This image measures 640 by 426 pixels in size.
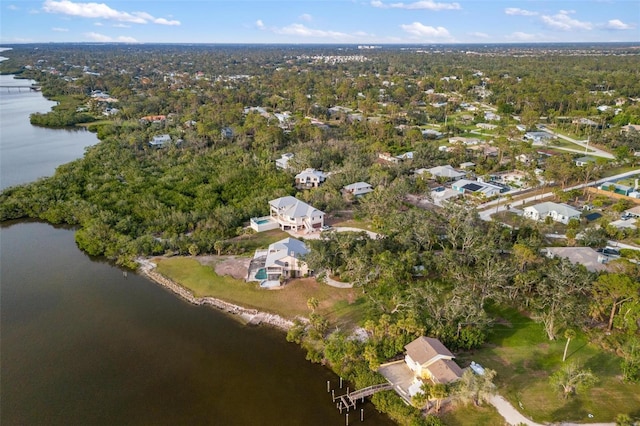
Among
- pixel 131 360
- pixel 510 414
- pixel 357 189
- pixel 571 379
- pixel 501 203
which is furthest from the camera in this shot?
pixel 357 189

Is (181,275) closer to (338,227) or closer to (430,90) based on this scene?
(338,227)

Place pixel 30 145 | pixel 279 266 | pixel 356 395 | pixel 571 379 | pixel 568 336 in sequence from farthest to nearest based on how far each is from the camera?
1. pixel 30 145
2. pixel 279 266
3. pixel 568 336
4. pixel 356 395
5. pixel 571 379

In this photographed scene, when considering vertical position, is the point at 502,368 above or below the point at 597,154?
below

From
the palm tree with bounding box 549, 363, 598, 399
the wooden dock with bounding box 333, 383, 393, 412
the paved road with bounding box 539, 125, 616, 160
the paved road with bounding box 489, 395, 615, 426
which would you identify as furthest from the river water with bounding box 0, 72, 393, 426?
the paved road with bounding box 539, 125, 616, 160

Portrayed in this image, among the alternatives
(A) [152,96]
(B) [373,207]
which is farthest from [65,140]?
(B) [373,207]

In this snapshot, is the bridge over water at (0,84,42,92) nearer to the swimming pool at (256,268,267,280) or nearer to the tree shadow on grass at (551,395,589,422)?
the swimming pool at (256,268,267,280)

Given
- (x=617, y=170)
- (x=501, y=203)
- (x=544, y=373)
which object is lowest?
(x=544, y=373)

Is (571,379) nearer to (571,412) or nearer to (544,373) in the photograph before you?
(571,412)

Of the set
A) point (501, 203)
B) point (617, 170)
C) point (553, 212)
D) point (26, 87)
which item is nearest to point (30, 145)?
point (501, 203)
